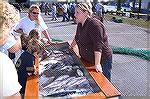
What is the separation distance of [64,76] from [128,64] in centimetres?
299

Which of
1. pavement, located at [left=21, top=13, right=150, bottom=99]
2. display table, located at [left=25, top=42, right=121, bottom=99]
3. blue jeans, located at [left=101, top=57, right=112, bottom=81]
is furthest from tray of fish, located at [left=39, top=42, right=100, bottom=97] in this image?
pavement, located at [left=21, top=13, right=150, bottom=99]

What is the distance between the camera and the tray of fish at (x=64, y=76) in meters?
2.22

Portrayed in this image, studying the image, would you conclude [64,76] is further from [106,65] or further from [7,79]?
[7,79]

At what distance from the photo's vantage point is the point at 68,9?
13.4 feet

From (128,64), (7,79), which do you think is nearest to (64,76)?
(7,79)

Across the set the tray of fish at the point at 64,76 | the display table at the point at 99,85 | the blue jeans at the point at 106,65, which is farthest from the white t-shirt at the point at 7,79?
the blue jeans at the point at 106,65

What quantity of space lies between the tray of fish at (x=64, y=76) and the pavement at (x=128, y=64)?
0.75 metres

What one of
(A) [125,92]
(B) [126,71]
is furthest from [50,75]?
(B) [126,71]

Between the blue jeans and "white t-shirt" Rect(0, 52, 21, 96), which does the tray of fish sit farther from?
"white t-shirt" Rect(0, 52, 21, 96)

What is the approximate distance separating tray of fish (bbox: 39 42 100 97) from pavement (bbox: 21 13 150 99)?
2.47 ft

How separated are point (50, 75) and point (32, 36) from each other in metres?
0.35

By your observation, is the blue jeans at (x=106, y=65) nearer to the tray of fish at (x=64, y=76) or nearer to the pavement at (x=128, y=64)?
the tray of fish at (x=64, y=76)

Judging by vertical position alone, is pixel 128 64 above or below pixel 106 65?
below

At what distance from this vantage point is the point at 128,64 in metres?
5.42
